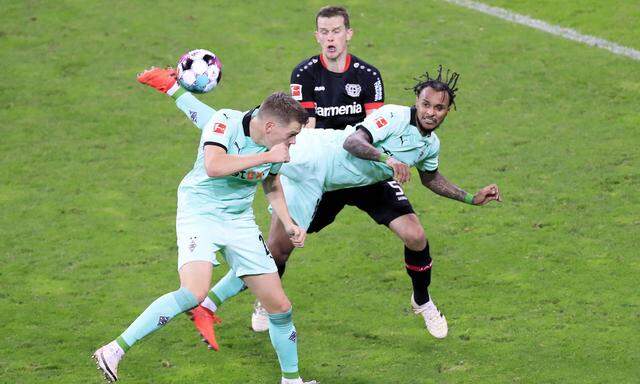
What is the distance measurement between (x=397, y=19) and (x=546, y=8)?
7.96ft

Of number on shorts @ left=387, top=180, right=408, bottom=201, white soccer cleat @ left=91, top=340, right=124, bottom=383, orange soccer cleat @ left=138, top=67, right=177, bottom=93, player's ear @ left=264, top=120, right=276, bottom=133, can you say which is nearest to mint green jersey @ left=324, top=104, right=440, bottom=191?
number on shorts @ left=387, top=180, right=408, bottom=201

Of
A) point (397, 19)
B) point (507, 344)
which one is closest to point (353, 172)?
point (507, 344)

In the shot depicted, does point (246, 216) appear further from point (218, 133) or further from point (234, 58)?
point (234, 58)

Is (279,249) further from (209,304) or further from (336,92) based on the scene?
(336,92)

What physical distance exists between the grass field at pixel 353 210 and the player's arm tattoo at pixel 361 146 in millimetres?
1767

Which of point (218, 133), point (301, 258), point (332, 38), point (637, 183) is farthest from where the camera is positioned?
point (637, 183)

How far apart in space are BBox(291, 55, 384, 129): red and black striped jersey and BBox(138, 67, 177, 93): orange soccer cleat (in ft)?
5.89

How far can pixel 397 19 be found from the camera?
1903cm

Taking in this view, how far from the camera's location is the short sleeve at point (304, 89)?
1083 cm

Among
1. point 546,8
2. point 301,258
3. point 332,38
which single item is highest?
point 332,38

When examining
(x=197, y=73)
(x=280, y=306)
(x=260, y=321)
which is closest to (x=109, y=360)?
(x=280, y=306)

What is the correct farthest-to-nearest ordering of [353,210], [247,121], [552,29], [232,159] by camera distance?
[552,29], [353,210], [247,121], [232,159]

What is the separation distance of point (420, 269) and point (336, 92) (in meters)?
1.86

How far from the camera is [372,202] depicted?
10.2 meters
